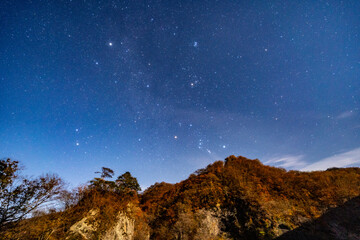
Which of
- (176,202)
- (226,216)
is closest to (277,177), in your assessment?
(226,216)

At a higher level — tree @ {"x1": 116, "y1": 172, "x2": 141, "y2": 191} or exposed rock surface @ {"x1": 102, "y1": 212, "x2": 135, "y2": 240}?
tree @ {"x1": 116, "y1": 172, "x2": 141, "y2": 191}

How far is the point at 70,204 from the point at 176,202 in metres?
10.5

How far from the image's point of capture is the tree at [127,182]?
14.4m

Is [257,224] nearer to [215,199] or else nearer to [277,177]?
[215,199]

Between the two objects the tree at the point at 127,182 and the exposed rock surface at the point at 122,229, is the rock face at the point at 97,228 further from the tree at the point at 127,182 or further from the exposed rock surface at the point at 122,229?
the tree at the point at 127,182

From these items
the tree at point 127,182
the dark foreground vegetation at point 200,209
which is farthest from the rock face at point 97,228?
the tree at point 127,182

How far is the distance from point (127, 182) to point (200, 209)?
917cm

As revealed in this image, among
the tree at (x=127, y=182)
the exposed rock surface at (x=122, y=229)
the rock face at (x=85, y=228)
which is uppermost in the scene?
the tree at (x=127, y=182)

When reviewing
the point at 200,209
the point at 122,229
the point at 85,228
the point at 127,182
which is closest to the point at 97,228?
the point at 85,228

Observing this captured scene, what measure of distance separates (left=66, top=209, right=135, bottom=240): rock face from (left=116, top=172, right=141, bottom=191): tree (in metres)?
2.61

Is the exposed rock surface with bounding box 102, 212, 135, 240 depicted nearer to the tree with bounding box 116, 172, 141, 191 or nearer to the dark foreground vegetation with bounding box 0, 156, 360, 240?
the dark foreground vegetation with bounding box 0, 156, 360, 240

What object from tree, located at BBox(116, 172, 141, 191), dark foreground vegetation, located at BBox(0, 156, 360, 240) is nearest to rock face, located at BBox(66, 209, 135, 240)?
dark foreground vegetation, located at BBox(0, 156, 360, 240)

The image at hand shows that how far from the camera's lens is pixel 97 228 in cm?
1039

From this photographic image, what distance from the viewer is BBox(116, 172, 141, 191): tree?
14.4m
